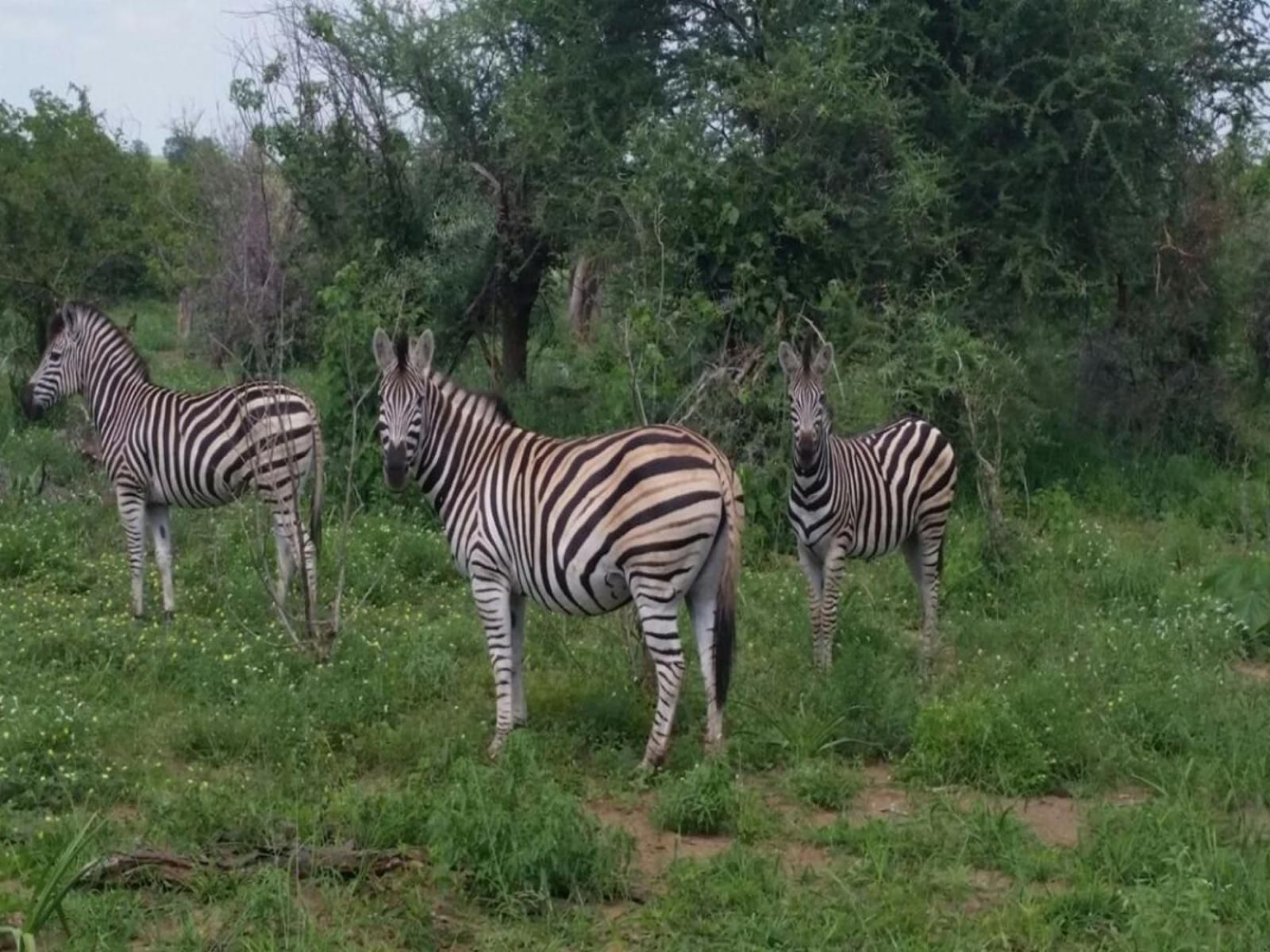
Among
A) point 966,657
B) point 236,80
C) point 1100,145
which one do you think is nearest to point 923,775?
point 966,657

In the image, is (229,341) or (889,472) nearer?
(889,472)

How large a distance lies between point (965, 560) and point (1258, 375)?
8.94 metres

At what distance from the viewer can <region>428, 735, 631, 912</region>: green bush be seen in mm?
5227

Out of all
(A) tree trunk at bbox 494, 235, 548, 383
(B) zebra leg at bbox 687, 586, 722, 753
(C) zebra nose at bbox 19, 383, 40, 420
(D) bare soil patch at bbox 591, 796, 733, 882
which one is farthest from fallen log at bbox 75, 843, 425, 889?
(A) tree trunk at bbox 494, 235, 548, 383

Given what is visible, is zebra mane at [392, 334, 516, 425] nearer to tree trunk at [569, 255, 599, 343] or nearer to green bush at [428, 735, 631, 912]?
green bush at [428, 735, 631, 912]

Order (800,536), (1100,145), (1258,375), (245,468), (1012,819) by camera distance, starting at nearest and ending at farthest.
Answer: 1. (1012,819)
2. (800,536)
3. (245,468)
4. (1100,145)
5. (1258,375)

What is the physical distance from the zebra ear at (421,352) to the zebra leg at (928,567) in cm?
342

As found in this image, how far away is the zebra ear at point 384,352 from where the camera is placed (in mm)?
7520

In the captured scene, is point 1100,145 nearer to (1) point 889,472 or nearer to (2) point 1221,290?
(2) point 1221,290

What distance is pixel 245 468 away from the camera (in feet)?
31.5

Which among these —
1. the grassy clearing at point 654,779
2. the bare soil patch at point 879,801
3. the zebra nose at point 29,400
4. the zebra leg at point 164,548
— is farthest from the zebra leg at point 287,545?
the bare soil patch at point 879,801

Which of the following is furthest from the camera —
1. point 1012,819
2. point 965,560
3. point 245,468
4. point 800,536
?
point 965,560

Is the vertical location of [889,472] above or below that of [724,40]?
below

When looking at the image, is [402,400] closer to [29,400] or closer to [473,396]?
[473,396]
